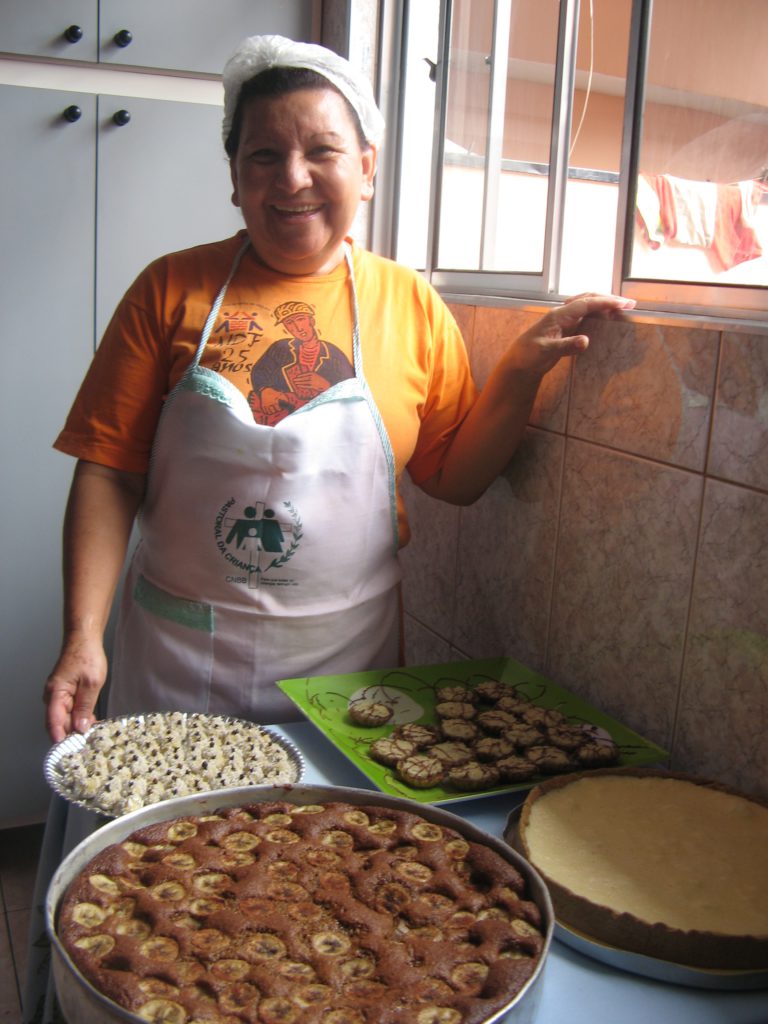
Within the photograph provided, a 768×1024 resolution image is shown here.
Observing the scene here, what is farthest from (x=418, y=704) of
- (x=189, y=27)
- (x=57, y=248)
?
(x=189, y=27)

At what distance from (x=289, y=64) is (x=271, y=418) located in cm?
47

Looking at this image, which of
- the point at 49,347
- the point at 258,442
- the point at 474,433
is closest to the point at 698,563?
the point at 474,433

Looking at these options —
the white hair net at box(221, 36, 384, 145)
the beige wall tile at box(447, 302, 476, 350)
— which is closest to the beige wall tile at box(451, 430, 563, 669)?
the beige wall tile at box(447, 302, 476, 350)

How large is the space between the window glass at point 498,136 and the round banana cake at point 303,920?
1.07 meters

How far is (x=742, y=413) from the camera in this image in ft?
3.42

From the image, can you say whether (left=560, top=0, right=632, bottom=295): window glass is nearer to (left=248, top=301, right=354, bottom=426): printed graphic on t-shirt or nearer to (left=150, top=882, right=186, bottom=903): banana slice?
(left=248, top=301, right=354, bottom=426): printed graphic on t-shirt

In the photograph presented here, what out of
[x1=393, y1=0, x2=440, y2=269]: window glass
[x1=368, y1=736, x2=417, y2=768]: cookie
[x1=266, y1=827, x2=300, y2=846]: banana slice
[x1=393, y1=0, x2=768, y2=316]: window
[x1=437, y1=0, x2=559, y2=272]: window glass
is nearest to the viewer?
[x1=266, y1=827, x2=300, y2=846]: banana slice

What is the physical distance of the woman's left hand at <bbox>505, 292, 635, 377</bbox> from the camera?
124 cm

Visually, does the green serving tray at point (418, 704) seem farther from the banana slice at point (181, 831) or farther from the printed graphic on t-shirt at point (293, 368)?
the printed graphic on t-shirt at point (293, 368)

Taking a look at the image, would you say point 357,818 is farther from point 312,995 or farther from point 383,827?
point 312,995

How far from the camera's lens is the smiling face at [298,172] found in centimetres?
129

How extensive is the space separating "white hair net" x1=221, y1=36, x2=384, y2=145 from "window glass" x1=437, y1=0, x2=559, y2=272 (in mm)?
371

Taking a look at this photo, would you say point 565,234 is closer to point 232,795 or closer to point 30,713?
point 232,795

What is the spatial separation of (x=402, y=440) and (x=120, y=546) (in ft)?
1.40
